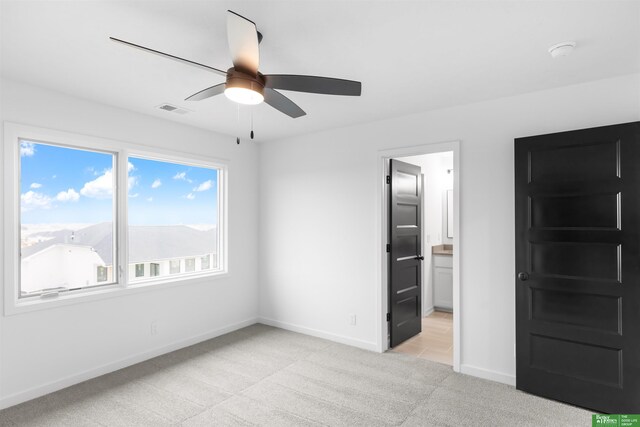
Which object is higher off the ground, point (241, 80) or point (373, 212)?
point (241, 80)

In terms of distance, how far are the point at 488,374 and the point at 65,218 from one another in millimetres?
4162

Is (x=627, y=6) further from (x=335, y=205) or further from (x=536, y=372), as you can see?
(x=335, y=205)

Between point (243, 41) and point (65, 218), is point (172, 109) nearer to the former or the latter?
point (65, 218)

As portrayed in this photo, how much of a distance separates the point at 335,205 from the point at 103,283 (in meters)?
2.61

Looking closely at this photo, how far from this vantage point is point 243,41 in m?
1.75

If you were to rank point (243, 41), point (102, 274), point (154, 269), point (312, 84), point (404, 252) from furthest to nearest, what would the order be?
point (404, 252) → point (154, 269) → point (102, 274) → point (312, 84) → point (243, 41)

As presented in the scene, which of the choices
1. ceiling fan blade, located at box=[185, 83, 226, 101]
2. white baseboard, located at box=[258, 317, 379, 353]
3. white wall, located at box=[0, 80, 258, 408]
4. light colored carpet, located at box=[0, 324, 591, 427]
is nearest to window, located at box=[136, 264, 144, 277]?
white wall, located at box=[0, 80, 258, 408]

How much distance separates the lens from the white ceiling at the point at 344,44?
184cm

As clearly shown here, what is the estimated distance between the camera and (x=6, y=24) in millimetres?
1983

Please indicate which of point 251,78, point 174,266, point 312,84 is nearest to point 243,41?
point 251,78

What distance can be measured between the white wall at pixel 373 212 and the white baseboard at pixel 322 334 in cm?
1

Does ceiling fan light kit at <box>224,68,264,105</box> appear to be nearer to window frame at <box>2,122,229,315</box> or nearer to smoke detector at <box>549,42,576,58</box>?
smoke detector at <box>549,42,576,58</box>

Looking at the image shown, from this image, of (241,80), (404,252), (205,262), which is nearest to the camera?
(241,80)

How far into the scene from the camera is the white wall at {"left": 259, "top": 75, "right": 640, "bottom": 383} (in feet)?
9.88
